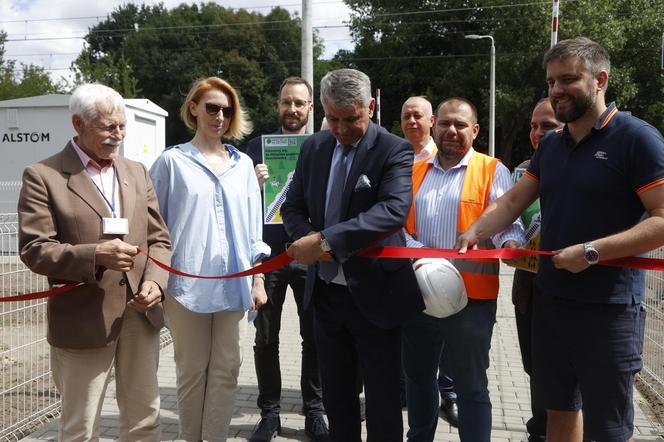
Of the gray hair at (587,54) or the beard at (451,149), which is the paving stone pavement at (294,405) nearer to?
the beard at (451,149)

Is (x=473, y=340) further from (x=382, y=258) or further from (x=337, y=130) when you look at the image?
(x=337, y=130)

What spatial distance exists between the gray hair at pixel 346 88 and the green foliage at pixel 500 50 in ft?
83.1

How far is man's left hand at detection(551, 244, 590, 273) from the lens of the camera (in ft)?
9.21

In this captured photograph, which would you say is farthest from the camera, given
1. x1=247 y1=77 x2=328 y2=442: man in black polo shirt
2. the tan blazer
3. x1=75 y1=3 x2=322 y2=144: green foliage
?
x1=75 y1=3 x2=322 y2=144: green foliage

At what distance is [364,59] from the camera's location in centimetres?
3869

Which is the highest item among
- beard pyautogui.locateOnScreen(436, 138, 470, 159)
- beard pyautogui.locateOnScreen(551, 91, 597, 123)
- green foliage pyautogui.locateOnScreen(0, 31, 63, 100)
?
green foliage pyautogui.locateOnScreen(0, 31, 63, 100)

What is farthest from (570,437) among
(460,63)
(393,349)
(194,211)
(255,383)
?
(460,63)

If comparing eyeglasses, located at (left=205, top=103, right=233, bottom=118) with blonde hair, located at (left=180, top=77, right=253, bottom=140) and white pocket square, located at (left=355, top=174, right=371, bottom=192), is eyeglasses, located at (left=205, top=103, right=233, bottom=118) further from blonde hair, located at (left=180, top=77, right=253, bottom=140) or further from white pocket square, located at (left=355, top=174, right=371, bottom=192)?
white pocket square, located at (left=355, top=174, right=371, bottom=192)

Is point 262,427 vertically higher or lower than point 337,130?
lower

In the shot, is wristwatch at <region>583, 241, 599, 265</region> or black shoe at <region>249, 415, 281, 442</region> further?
black shoe at <region>249, 415, 281, 442</region>

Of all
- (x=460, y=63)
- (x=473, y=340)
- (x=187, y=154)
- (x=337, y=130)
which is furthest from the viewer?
(x=460, y=63)

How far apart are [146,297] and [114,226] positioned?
0.41 m

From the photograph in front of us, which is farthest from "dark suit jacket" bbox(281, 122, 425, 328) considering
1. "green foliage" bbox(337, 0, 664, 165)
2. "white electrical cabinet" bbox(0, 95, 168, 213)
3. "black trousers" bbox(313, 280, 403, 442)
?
"green foliage" bbox(337, 0, 664, 165)

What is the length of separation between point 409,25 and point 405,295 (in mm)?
36264
